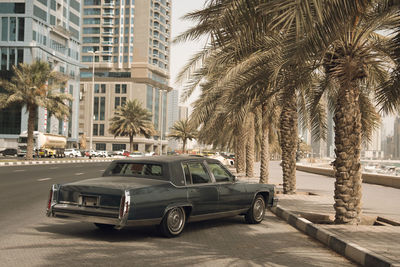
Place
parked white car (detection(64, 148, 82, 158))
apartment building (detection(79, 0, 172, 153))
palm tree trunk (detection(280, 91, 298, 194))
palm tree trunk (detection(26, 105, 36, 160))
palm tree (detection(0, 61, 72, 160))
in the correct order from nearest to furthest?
palm tree trunk (detection(280, 91, 298, 194)) < palm tree trunk (detection(26, 105, 36, 160)) < palm tree (detection(0, 61, 72, 160)) < parked white car (detection(64, 148, 82, 158)) < apartment building (detection(79, 0, 172, 153))

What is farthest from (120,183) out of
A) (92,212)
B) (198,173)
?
(198,173)

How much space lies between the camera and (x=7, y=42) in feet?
239

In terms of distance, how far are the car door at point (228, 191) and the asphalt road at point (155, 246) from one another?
429mm

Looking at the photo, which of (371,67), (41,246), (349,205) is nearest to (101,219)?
(41,246)

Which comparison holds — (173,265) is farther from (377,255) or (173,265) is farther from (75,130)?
(75,130)

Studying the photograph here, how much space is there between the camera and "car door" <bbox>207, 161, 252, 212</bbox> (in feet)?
28.9

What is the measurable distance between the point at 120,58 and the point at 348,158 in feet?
384

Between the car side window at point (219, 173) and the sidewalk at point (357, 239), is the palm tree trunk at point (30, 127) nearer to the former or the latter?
the sidewalk at point (357, 239)

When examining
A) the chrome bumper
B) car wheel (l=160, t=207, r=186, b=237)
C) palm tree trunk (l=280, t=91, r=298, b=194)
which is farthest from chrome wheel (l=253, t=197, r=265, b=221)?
palm tree trunk (l=280, t=91, r=298, b=194)

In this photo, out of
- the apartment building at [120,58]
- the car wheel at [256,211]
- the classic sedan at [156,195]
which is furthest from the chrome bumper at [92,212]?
the apartment building at [120,58]

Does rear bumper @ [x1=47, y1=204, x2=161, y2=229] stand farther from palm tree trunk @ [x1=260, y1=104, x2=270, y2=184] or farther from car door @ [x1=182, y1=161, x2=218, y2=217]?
palm tree trunk @ [x1=260, y1=104, x2=270, y2=184]

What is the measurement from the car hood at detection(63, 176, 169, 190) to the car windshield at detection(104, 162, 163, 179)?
0.66ft

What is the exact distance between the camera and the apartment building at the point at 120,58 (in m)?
121

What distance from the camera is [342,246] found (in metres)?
7.04
